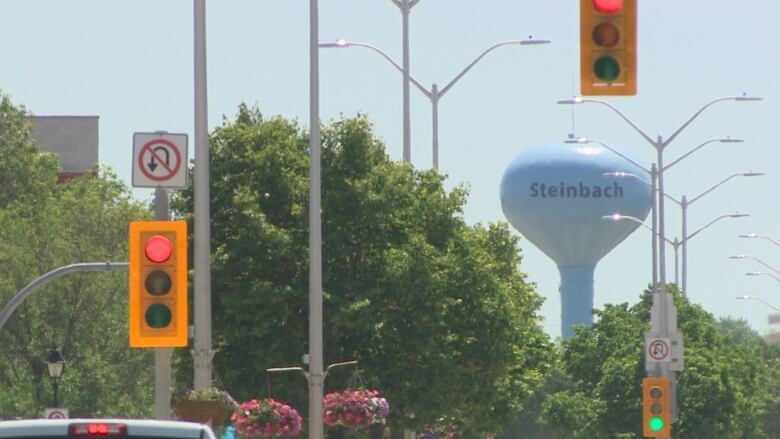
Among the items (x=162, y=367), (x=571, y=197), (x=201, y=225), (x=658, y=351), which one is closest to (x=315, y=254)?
(x=658, y=351)

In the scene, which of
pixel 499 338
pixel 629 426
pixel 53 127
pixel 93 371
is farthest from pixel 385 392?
pixel 53 127

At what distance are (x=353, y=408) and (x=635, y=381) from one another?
36.2 metres

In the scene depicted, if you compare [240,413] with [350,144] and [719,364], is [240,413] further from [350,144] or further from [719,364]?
[719,364]

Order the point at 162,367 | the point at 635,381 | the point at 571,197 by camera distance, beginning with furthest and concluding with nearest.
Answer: the point at 571,197 → the point at 635,381 → the point at 162,367

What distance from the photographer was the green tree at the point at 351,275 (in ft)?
155

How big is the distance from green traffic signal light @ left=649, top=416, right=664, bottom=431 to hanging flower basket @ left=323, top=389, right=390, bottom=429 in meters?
6.82

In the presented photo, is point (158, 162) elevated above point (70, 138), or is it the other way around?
point (70, 138)

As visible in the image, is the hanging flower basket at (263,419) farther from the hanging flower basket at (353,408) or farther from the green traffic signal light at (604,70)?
the green traffic signal light at (604,70)

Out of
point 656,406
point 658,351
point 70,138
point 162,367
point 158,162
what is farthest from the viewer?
point 70,138

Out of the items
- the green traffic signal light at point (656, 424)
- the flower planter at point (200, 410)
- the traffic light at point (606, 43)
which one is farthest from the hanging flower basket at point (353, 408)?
the traffic light at point (606, 43)

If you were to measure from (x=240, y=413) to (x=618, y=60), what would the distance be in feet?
75.4

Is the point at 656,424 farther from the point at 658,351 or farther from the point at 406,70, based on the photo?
the point at 406,70

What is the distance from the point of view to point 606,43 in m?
17.7

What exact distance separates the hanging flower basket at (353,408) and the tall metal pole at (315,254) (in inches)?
34.1
